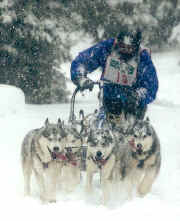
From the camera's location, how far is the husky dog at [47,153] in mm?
5090

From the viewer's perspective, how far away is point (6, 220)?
176 inches

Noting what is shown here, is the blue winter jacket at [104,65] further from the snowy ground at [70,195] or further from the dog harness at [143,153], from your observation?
the snowy ground at [70,195]

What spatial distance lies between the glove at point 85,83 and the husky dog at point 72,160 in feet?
1.77

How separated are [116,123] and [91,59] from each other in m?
0.94

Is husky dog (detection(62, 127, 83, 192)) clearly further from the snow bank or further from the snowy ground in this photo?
the snow bank

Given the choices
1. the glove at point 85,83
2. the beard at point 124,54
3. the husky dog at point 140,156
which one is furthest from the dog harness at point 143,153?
the beard at point 124,54

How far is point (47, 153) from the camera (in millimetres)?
5109

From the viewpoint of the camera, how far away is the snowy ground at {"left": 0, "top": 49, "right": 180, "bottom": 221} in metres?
4.64

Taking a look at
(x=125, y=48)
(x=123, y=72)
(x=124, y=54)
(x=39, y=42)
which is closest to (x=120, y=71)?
(x=123, y=72)

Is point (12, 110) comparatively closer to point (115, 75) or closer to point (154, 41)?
point (115, 75)

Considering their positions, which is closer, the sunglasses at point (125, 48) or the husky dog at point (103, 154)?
the husky dog at point (103, 154)

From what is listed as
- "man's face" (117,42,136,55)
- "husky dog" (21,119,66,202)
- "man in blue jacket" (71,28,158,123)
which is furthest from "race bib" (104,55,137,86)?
"husky dog" (21,119,66,202)

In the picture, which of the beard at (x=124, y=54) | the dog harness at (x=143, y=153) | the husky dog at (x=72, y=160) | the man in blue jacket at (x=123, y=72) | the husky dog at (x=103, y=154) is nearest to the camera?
the husky dog at (x=103, y=154)

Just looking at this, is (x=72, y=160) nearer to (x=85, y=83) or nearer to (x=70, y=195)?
(x=70, y=195)
